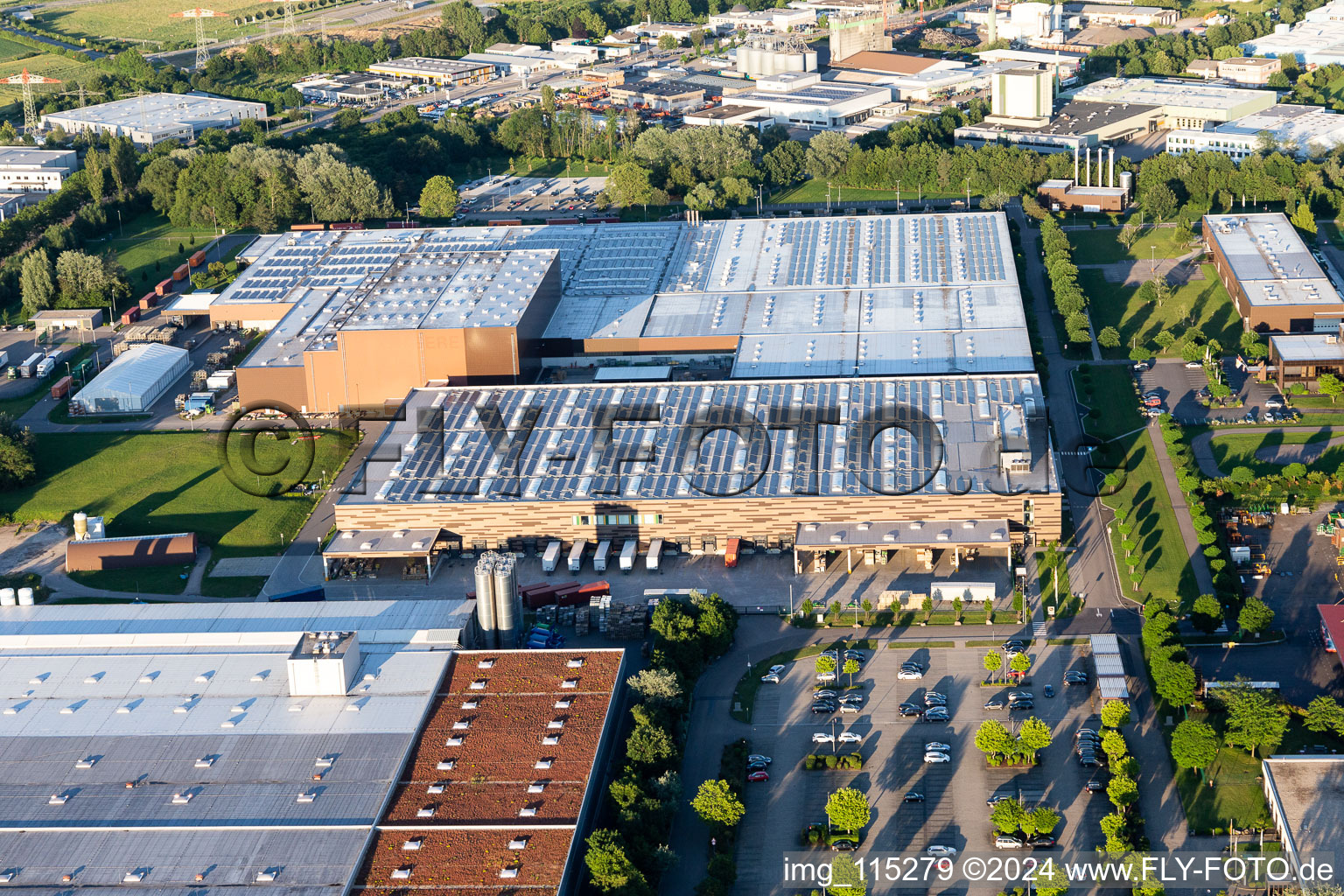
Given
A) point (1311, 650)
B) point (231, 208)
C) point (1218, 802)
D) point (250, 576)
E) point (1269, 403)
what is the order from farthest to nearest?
point (231, 208) → point (1269, 403) → point (250, 576) → point (1311, 650) → point (1218, 802)

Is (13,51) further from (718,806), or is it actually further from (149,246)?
(718,806)

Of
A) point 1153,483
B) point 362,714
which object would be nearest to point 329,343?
point 362,714

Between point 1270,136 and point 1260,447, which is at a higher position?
point 1270,136

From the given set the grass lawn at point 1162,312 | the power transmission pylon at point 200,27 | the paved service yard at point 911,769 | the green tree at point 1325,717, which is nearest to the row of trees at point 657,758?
the paved service yard at point 911,769

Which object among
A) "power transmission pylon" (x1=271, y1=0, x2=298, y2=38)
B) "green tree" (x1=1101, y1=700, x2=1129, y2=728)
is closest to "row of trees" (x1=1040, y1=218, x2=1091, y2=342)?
"green tree" (x1=1101, y1=700, x2=1129, y2=728)

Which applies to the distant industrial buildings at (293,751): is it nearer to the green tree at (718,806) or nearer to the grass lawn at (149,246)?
the green tree at (718,806)

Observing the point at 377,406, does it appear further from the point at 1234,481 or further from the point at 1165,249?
the point at 1165,249

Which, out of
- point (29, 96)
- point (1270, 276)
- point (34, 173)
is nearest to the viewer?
point (1270, 276)

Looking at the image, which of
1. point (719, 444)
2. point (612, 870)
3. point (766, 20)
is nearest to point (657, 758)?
point (612, 870)

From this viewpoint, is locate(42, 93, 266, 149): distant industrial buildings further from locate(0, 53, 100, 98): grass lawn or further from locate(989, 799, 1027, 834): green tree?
locate(989, 799, 1027, 834): green tree
